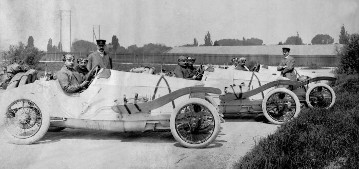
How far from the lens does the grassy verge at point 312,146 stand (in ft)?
15.0

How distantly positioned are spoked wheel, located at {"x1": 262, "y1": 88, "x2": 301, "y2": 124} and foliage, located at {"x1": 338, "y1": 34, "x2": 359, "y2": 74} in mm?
9376

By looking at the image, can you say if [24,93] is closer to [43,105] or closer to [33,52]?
[43,105]

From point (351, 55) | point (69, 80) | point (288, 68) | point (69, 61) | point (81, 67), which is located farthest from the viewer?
point (351, 55)

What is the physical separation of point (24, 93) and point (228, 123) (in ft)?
14.1

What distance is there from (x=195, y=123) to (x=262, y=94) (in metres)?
3.36

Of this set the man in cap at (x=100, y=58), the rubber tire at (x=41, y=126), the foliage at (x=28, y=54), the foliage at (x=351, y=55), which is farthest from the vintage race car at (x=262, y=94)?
the foliage at (x=28, y=54)

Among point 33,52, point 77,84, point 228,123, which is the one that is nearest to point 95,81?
point 77,84

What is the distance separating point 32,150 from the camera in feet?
19.0

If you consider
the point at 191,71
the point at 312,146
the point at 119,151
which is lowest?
the point at 119,151

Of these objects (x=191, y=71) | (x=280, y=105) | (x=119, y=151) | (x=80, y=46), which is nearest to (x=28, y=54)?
(x=80, y=46)

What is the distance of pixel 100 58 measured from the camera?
865 centimetres

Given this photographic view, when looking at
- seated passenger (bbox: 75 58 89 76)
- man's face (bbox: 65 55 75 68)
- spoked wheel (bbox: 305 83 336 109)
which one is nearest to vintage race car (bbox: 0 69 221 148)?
man's face (bbox: 65 55 75 68)

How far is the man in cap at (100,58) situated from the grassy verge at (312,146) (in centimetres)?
418

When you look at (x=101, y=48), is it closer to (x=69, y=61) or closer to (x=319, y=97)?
(x=69, y=61)
